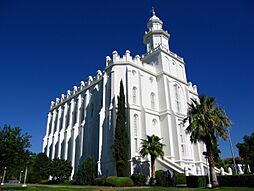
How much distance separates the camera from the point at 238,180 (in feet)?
70.0

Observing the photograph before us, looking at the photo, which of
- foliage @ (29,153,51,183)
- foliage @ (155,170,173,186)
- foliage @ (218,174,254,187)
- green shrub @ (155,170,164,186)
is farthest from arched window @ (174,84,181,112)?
foliage @ (29,153,51,183)

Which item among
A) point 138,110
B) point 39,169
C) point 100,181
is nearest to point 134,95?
point 138,110

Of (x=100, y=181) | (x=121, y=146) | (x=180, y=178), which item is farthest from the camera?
(x=121, y=146)

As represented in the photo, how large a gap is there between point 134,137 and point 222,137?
557 inches

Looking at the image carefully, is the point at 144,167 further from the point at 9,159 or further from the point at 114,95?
the point at 9,159

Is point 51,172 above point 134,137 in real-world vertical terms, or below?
below

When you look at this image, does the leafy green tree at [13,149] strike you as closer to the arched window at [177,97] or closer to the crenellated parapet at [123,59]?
the crenellated parapet at [123,59]

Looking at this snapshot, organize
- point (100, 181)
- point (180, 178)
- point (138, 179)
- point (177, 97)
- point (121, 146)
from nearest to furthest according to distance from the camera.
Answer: point (180, 178)
point (100, 181)
point (138, 179)
point (121, 146)
point (177, 97)

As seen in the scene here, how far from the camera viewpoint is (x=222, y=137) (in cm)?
2092

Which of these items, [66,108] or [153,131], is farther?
[66,108]

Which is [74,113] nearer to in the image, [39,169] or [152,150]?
[39,169]

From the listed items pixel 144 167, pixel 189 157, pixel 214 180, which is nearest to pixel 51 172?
pixel 144 167

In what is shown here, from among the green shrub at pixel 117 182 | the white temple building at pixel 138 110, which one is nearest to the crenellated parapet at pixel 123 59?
the white temple building at pixel 138 110

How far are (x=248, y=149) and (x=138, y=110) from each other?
3389 centimetres
